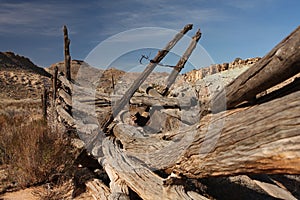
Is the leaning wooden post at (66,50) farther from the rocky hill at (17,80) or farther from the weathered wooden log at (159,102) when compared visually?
the rocky hill at (17,80)

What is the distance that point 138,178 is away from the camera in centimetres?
346

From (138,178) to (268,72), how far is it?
2.01 meters

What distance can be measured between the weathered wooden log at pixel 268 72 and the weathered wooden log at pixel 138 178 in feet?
3.51

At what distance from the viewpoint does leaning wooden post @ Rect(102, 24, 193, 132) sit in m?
4.66

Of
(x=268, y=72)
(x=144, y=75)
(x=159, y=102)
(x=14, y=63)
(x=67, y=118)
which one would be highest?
(x=14, y=63)

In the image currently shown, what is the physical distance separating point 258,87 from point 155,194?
1.61 m

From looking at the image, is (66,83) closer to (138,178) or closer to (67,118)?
(67,118)

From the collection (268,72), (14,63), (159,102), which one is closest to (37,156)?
(159,102)

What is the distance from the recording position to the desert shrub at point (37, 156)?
16.6 feet

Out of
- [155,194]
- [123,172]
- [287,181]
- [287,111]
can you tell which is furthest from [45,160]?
[287,111]

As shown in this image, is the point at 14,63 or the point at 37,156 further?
the point at 14,63

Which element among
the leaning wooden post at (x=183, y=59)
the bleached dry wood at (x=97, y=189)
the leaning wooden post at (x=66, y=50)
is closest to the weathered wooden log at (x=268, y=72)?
the bleached dry wood at (x=97, y=189)

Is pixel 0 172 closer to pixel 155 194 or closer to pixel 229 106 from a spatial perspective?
pixel 155 194

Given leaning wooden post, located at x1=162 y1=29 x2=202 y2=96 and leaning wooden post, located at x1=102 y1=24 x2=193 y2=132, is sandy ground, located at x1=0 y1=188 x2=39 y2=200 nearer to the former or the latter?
leaning wooden post, located at x1=102 y1=24 x2=193 y2=132
